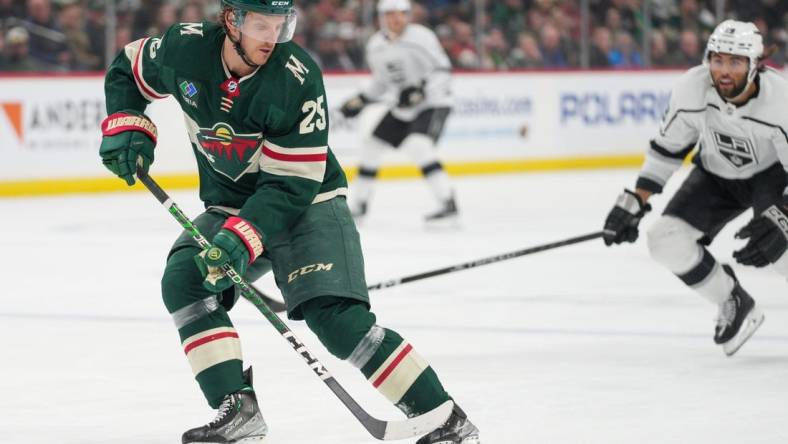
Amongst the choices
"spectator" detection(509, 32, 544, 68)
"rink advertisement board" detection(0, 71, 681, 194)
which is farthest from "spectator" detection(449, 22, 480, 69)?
"spectator" detection(509, 32, 544, 68)

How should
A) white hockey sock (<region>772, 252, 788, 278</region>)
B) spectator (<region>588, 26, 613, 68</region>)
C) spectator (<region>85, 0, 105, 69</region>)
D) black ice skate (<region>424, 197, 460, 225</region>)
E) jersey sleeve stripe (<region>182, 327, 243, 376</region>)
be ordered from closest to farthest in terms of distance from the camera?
jersey sleeve stripe (<region>182, 327, 243, 376</region>) < white hockey sock (<region>772, 252, 788, 278</region>) < black ice skate (<region>424, 197, 460, 225</region>) < spectator (<region>85, 0, 105, 69</region>) < spectator (<region>588, 26, 613, 68</region>)

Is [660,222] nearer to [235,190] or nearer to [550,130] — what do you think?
[235,190]

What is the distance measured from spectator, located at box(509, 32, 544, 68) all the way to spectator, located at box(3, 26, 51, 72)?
4397 mm

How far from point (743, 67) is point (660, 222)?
24.3 inches

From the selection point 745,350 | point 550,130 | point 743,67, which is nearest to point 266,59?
point 743,67

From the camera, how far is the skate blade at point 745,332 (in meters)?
4.71

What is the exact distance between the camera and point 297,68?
323cm

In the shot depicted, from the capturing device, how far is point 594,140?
1328 cm

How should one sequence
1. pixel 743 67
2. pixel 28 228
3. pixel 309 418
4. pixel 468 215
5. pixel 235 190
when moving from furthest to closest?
pixel 468 215 → pixel 28 228 → pixel 743 67 → pixel 309 418 → pixel 235 190

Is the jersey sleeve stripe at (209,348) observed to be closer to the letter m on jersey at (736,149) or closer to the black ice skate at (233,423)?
the black ice skate at (233,423)

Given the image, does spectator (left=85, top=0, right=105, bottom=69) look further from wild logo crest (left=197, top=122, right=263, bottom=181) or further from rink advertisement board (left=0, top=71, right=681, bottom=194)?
wild logo crest (left=197, top=122, right=263, bottom=181)

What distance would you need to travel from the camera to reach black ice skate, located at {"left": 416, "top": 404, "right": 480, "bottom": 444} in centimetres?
328

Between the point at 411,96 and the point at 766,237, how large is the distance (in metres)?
4.75

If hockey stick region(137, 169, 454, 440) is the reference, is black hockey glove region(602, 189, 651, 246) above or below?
below
